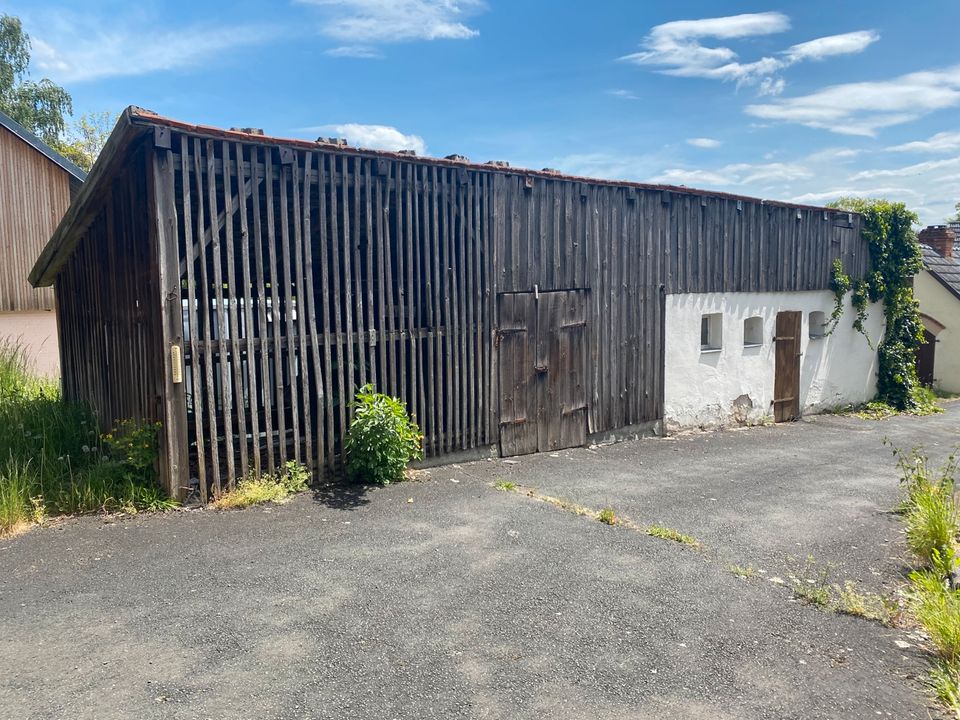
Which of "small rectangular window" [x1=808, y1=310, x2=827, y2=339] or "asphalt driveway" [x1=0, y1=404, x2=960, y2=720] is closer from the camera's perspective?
"asphalt driveway" [x1=0, y1=404, x2=960, y2=720]

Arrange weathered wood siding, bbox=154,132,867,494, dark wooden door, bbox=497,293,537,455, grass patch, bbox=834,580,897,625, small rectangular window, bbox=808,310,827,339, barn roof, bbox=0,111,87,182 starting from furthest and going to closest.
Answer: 1. barn roof, bbox=0,111,87,182
2. small rectangular window, bbox=808,310,827,339
3. dark wooden door, bbox=497,293,537,455
4. weathered wood siding, bbox=154,132,867,494
5. grass patch, bbox=834,580,897,625

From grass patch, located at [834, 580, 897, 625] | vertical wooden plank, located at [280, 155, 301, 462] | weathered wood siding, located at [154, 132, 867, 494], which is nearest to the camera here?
grass patch, located at [834, 580, 897, 625]

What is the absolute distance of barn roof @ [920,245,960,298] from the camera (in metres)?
18.1

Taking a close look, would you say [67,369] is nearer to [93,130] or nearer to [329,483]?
[329,483]

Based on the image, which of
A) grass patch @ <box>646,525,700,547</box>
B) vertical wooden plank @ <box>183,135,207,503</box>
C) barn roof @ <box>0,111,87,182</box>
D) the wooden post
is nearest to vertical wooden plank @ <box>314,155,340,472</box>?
vertical wooden plank @ <box>183,135,207,503</box>

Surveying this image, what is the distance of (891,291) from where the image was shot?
14.9 metres

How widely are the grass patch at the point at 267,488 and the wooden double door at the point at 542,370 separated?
9.97 ft

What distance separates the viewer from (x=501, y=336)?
8.96m

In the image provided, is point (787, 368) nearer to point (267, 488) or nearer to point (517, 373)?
point (517, 373)

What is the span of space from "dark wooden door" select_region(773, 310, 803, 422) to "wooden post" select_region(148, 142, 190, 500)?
10856mm

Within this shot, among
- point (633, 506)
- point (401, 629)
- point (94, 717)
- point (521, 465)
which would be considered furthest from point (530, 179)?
point (94, 717)

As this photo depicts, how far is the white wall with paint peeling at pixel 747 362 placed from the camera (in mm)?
11320

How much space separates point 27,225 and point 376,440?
13179 millimetres

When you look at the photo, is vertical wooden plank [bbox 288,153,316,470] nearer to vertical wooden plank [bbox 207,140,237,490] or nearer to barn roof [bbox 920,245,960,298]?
vertical wooden plank [bbox 207,140,237,490]
